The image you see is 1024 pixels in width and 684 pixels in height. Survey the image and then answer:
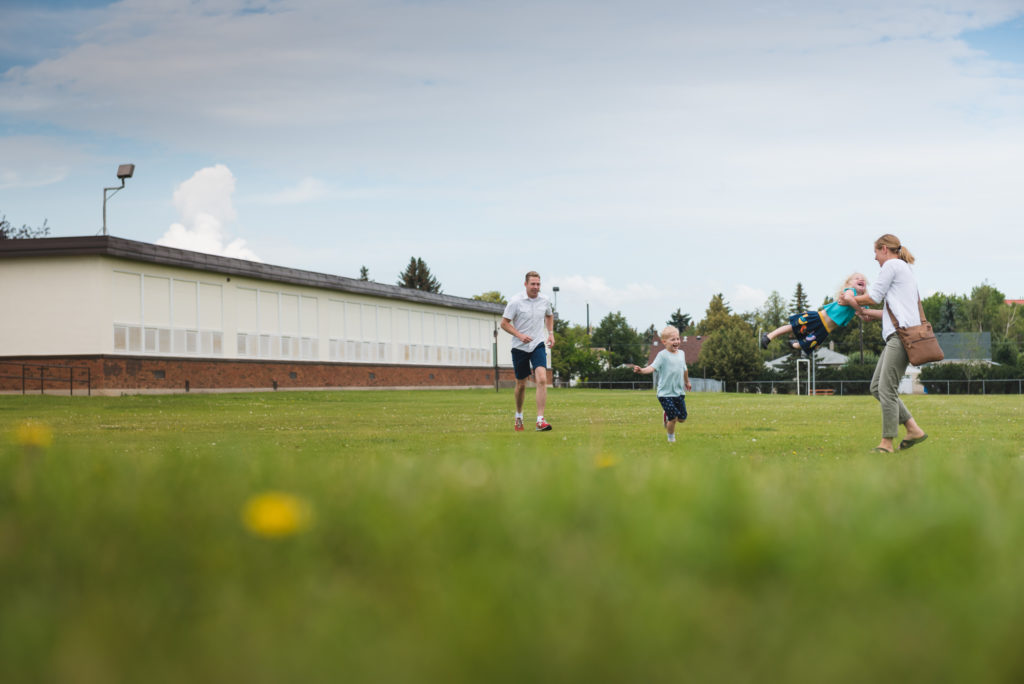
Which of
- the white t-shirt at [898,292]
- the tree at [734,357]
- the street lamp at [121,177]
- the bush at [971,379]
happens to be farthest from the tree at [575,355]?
the white t-shirt at [898,292]

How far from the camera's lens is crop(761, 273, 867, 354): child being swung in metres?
10.3

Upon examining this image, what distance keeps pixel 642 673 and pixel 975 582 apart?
96 cm

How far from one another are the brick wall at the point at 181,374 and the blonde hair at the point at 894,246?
29.7 m

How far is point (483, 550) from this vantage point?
2.23 metres

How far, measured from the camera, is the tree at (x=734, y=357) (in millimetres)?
85250

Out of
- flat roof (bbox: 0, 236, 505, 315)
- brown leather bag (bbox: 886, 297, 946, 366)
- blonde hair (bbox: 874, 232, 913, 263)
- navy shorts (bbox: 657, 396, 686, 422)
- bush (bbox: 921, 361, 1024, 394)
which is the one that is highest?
flat roof (bbox: 0, 236, 505, 315)

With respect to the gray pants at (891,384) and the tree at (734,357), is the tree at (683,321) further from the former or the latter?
the gray pants at (891,384)

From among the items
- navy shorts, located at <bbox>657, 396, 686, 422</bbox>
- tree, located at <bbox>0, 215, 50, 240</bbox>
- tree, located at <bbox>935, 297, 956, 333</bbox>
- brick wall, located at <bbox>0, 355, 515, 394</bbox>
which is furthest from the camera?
tree, located at <bbox>935, 297, 956, 333</bbox>

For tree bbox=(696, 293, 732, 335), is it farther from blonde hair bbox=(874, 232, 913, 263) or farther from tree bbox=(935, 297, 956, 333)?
blonde hair bbox=(874, 232, 913, 263)

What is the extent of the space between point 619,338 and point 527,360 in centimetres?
11674

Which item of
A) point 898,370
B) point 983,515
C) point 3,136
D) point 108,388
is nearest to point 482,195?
point 108,388

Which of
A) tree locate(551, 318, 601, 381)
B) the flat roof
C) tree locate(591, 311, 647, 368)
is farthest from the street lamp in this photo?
tree locate(591, 311, 647, 368)

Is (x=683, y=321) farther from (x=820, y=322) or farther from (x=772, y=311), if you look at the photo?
(x=820, y=322)

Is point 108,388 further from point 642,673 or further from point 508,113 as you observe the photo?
point 642,673
